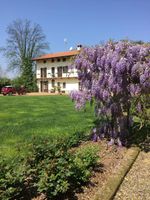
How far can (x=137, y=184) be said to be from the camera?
550 centimetres

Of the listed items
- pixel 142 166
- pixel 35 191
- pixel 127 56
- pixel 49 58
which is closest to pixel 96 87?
pixel 127 56

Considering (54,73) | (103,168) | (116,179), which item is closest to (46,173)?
(116,179)

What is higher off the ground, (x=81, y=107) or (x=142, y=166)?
(x=81, y=107)

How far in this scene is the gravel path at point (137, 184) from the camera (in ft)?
16.4

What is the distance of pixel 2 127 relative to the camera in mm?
10812

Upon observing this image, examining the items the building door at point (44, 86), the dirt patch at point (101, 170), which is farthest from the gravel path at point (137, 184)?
the building door at point (44, 86)

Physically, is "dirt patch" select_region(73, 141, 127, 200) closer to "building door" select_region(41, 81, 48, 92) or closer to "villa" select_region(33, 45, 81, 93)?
"villa" select_region(33, 45, 81, 93)

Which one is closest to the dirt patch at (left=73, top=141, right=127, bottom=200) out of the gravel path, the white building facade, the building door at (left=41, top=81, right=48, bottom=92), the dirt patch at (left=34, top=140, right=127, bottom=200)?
the dirt patch at (left=34, top=140, right=127, bottom=200)

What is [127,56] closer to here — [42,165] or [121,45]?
[121,45]

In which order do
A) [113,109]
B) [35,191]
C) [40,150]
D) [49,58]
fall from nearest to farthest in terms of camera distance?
[35,191], [40,150], [113,109], [49,58]

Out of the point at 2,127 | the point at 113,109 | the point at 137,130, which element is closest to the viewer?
the point at 113,109

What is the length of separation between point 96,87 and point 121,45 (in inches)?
45.2

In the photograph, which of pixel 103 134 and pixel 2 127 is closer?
pixel 103 134

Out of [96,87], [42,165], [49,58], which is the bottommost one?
[42,165]
